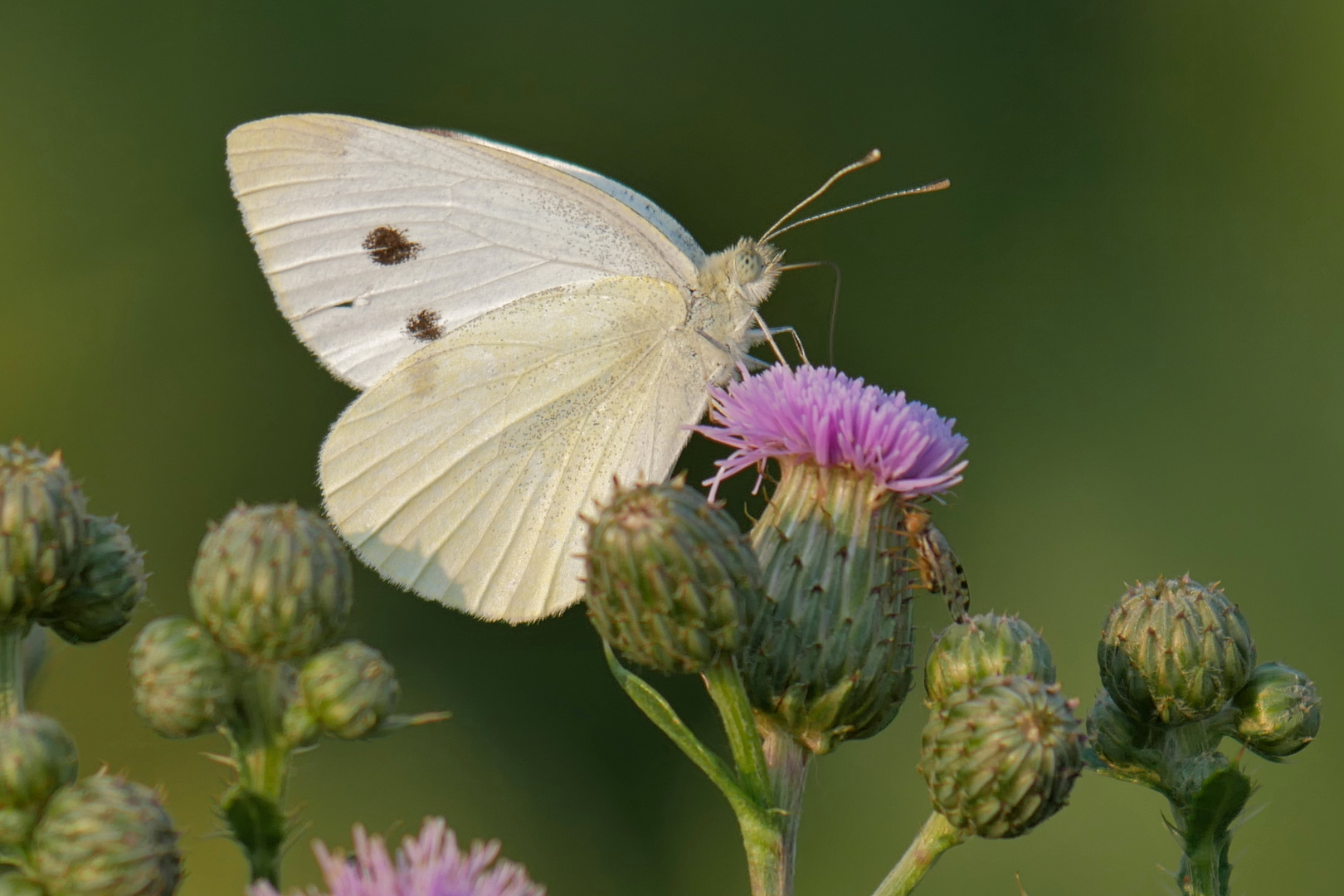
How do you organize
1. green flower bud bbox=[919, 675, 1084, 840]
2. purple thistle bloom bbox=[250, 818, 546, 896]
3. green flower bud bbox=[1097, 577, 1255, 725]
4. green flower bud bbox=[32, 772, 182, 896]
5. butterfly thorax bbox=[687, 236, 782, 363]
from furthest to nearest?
butterfly thorax bbox=[687, 236, 782, 363]
green flower bud bbox=[1097, 577, 1255, 725]
green flower bud bbox=[919, 675, 1084, 840]
green flower bud bbox=[32, 772, 182, 896]
purple thistle bloom bbox=[250, 818, 546, 896]

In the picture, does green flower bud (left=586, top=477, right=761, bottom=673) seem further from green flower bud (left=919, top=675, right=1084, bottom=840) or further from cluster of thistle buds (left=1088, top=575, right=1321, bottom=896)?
cluster of thistle buds (left=1088, top=575, right=1321, bottom=896)

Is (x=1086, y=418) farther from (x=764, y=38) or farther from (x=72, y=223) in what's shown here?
(x=72, y=223)

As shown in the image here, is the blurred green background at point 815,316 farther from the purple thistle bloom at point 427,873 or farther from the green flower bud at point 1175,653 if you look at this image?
the purple thistle bloom at point 427,873

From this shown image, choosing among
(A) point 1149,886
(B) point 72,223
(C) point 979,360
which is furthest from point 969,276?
(B) point 72,223

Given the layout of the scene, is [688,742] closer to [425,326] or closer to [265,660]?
[265,660]

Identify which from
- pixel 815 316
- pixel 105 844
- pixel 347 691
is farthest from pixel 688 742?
pixel 815 316

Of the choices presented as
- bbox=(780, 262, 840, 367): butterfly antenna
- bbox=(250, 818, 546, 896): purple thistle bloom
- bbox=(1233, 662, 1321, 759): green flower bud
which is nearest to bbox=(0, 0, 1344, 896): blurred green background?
bbox=(780, 262, 840, 367): butterfly antenna

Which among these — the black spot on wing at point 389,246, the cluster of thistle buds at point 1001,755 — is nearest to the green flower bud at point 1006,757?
the cluster of thistle buds at point 1001,755
